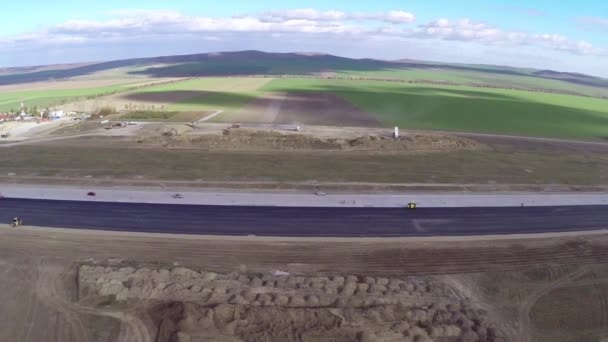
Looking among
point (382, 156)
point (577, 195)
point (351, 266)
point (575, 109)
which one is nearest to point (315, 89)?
point (575, 109)

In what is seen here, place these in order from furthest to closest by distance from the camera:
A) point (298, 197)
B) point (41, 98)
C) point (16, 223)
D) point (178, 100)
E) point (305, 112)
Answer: point (41, 98) < point (178, 100) < point (305, 112) < point (298, 197) < point (16, 223)

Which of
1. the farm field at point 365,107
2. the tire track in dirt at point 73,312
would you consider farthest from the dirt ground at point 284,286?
the farm field at point 365,107

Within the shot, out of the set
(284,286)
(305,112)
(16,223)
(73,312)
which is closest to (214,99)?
(305,112)

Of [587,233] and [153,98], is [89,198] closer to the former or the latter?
[587,233]

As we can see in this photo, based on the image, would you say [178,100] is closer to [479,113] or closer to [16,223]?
[479,113]

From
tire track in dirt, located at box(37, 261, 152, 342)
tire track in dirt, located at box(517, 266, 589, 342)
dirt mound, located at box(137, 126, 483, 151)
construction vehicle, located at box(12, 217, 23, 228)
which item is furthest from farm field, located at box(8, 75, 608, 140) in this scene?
tire track in dirt, located at box(37, 261, 152, 342)

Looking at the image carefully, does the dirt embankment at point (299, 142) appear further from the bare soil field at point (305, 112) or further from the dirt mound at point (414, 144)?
the bare soil field at point (305, 112)

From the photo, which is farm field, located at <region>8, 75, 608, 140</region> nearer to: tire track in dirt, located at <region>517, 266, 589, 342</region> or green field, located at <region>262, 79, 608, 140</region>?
green field, located at <region>262, 79, 608, 140</region>
